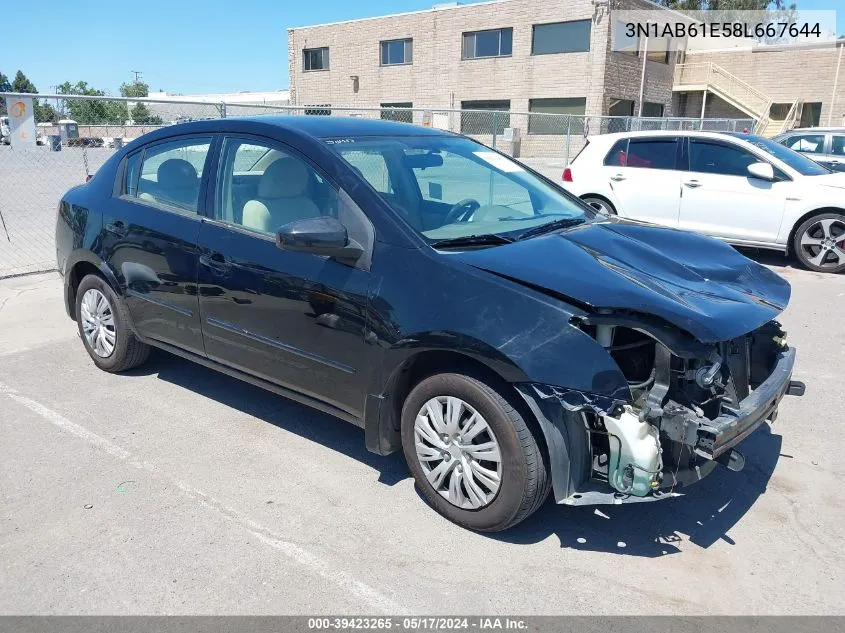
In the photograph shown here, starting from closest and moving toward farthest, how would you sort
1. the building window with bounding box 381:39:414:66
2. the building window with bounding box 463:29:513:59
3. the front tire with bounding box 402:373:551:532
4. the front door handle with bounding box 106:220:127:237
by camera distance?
1. the front tire with bounding box 402:373:551:532
2. the front door handle with bounding box 106:220:127:237
3. the building window with bounding box 463:29:513:59
4. the building window with bounding box 381:39:414:66

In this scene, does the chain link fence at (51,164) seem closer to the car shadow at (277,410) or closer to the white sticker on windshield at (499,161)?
the car shadow at (277,410)

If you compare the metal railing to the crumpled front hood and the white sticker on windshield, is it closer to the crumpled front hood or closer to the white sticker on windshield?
the white sticker on windshield

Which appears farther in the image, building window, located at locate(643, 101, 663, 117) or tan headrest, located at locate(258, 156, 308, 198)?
building window, located at locate(643, 101, 663, 117)

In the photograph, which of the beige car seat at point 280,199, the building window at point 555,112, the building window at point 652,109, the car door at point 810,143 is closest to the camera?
the beige car seat at point 280,199

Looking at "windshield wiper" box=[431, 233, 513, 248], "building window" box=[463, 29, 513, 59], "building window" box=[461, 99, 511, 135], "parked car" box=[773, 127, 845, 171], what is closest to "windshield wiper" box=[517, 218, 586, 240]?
"windshield wiper" box=[431, 233, 513, 248]

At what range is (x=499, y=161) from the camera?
180 inches

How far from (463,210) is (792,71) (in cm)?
3315

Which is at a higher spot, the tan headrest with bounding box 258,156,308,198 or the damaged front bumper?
the tan headrest with bounding box 258,156,308,198

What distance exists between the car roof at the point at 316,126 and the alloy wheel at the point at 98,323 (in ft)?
4.36

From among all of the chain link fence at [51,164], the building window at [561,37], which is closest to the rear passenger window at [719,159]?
the chain link fence at [51,164]

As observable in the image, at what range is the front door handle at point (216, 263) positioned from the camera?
392 cm

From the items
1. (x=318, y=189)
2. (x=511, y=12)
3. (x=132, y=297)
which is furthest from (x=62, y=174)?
(x=511, y=12)

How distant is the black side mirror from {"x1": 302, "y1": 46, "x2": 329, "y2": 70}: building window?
37.6 meters

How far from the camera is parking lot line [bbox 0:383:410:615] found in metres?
2.81
